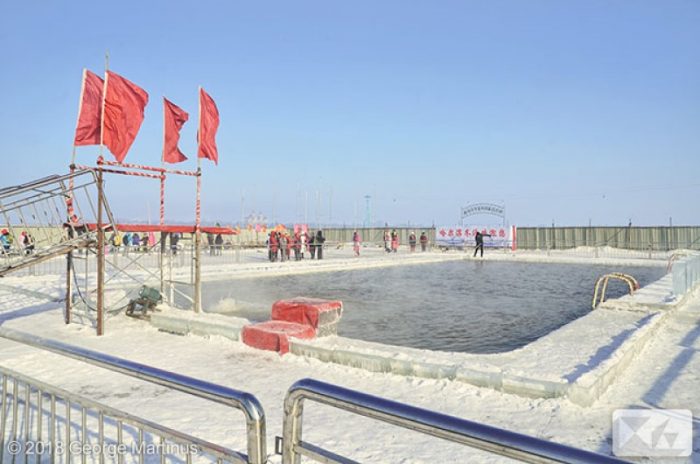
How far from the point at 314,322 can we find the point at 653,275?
2021 centimetres

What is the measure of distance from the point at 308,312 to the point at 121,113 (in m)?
5.35

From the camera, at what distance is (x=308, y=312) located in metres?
9.03

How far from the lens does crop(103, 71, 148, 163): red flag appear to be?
31.4 ft

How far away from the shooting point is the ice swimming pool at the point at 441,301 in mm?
10180

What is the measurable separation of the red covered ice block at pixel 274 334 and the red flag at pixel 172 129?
4.73 metres

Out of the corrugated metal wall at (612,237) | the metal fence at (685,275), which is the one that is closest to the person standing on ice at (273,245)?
the metal fence at (685,275)

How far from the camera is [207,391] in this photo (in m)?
2.45

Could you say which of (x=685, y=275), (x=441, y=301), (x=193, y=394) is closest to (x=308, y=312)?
(x=193, y=394)

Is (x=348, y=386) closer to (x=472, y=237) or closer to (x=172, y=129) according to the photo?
(x=172, y=129)

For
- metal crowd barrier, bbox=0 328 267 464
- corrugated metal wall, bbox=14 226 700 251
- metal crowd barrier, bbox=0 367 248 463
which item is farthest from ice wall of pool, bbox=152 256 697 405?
corrugated metal wall, bbox=14 226 700 251

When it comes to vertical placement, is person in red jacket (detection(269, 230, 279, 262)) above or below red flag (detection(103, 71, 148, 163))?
below

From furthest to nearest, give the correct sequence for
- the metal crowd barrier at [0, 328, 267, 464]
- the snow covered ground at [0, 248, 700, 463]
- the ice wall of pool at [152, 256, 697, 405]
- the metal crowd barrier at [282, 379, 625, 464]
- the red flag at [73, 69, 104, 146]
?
the red flag at [73, 69, 104, 146], the ice wall of pool at [152, 256, 697, 405], the snow covered ground at [0, 248, 700, 463], the metal crowd barrier at [0, 328, 267, 464], the metal crowd barrier at [282, 379, 625, 464]

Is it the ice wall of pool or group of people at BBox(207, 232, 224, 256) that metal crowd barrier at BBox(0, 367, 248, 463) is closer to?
the ice wall of pool

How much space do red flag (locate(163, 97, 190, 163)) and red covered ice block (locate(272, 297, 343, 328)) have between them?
4360 millimetres
